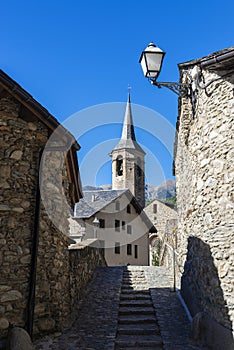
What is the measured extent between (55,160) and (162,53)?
2.69m

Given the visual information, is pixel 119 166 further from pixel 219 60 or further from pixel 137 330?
pixel 219 60

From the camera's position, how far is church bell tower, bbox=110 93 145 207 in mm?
38500

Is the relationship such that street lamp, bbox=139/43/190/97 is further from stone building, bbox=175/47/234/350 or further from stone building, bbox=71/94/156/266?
stone building, bbox=71/94/156/266

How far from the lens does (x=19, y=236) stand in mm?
5531

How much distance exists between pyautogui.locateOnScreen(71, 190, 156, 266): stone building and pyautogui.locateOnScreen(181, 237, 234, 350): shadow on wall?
12.5 m

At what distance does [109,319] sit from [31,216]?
9.22 feet

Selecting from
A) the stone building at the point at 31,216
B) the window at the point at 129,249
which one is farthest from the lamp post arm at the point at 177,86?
the window at the point at 129,249

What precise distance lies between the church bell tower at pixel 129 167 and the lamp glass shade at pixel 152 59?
31.6 meters

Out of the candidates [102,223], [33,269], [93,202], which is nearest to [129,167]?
[93,202]

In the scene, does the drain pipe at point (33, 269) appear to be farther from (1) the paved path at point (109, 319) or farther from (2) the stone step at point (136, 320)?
(2) the stone step at point (136, 320)

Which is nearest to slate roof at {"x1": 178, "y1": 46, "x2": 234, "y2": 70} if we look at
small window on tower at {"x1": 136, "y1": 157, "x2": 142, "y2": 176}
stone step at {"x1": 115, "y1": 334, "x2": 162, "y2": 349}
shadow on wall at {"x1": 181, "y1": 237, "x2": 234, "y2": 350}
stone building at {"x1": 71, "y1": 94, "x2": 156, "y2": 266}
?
shadow on wall at {"x1": 181, "y1": 237, "x2": 234, "y2": 350}

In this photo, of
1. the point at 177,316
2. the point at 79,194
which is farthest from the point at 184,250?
the point at 79,194

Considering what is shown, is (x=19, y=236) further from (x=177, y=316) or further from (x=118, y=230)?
(x=118, y=230)

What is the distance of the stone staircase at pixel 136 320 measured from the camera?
5.77 metres
